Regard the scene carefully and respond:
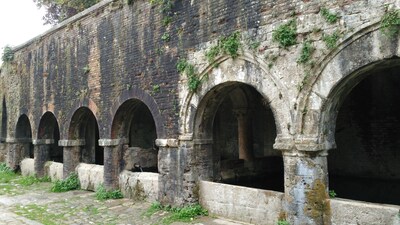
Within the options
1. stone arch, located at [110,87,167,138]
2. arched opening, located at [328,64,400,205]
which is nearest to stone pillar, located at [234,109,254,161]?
arched opening, located at [328,64,400,205]

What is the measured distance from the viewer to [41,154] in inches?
522

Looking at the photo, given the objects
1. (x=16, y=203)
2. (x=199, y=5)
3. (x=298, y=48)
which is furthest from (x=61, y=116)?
(x=298, y=48)

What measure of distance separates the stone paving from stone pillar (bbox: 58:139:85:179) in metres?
1.13

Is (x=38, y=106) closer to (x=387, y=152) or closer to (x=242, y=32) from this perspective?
(x=242, y=32)

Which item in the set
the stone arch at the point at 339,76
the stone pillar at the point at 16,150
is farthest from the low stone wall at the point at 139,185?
the stone pillar at the point at 16,150

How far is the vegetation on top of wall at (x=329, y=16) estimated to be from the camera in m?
5.34

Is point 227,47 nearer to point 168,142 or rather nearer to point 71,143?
point 168,142

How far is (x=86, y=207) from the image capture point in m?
8.47

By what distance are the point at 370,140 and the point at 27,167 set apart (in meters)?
12.7

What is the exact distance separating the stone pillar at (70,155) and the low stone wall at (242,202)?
5803mm

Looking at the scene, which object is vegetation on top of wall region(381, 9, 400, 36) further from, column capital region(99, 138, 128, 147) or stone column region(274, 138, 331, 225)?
column capital region(99, 138, 128, 147)

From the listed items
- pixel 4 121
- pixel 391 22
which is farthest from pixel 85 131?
pixel 391 22

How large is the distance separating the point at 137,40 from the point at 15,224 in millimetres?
5010

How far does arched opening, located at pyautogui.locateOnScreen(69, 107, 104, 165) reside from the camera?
11.6m
